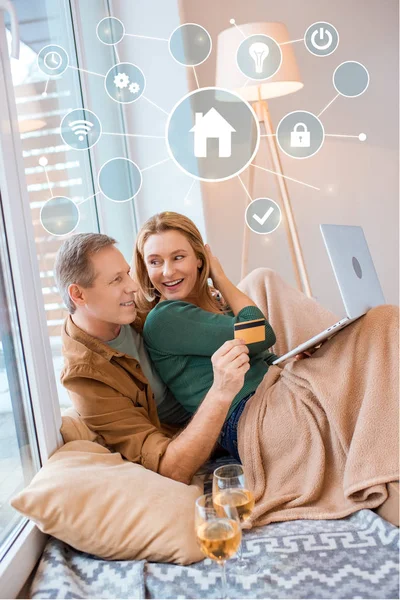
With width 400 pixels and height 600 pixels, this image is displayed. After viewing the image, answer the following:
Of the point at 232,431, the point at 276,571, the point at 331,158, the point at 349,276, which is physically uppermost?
the point at 331,158

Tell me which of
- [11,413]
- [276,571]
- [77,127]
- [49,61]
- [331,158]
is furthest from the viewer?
[331,158]

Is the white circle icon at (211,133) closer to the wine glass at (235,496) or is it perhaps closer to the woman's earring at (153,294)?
the woman's earring at (153,294)

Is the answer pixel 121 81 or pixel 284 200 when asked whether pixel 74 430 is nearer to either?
pixel 121 81

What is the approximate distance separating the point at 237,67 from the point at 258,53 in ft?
0.43

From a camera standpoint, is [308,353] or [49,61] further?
[49,61]

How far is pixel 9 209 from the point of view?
5.57 ft

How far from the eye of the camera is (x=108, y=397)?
6.23 feet

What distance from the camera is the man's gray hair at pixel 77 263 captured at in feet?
6.28

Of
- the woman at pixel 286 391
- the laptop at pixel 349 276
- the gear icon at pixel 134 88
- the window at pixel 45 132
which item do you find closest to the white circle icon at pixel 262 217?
the gear icon at pixel 134 88

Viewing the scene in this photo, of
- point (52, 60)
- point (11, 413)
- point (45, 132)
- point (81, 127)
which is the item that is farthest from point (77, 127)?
point (11, 413)

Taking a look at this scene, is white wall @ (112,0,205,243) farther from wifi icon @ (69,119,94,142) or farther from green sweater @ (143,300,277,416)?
green sweater @ (143,300,277,416)

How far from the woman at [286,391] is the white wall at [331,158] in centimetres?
198

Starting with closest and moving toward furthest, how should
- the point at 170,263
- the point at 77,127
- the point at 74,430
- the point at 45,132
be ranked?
the point at 74,430 → the point at 170,263 → the point at 45,132 → the point at 77,127

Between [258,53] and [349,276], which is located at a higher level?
[258,53]
